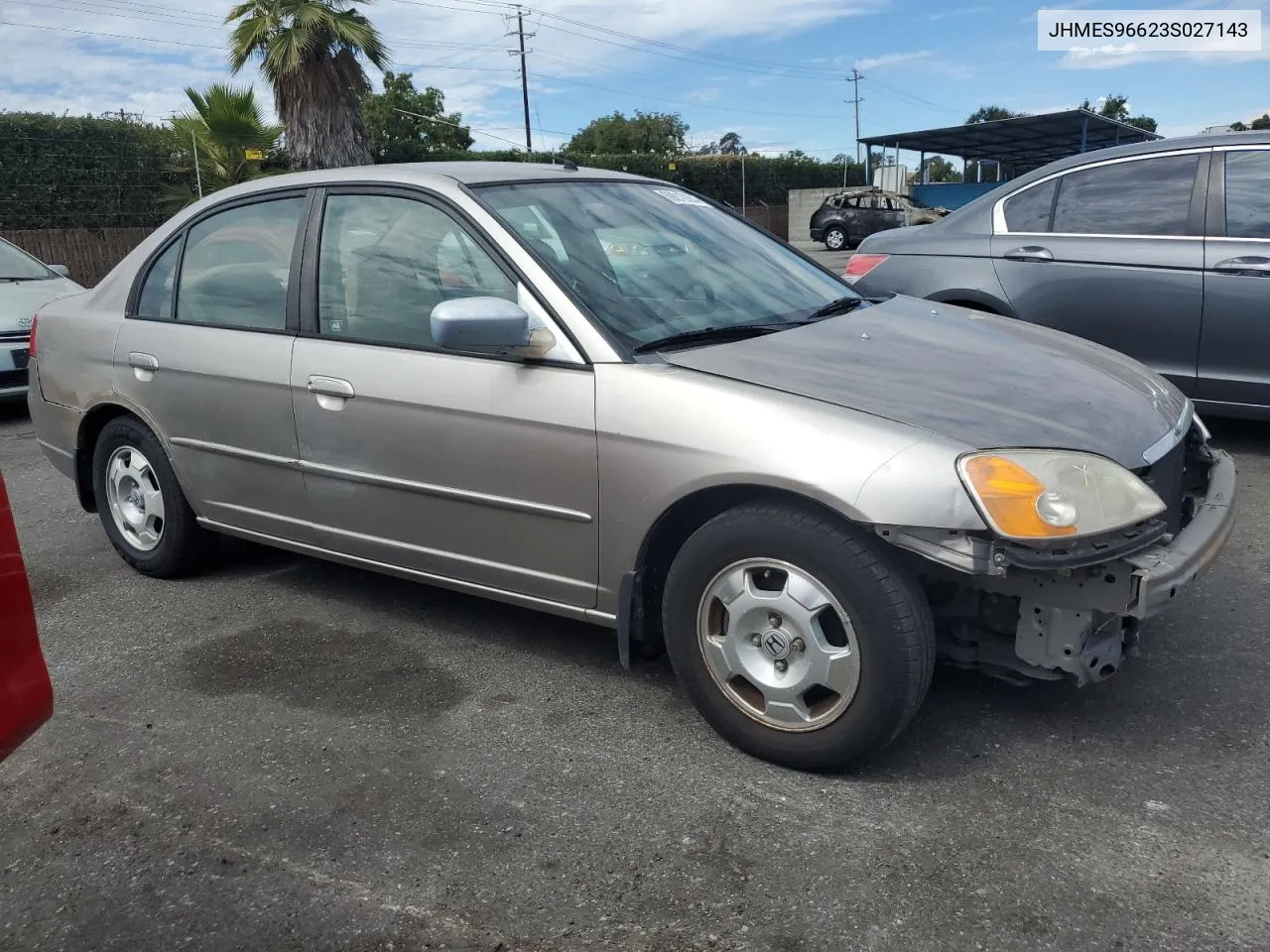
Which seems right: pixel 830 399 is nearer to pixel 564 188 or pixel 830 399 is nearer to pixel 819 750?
pixel 819 750

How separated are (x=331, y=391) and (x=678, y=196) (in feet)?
4.90

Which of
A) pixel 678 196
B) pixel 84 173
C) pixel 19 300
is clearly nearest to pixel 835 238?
pixel 84 173

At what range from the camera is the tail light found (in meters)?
6.53

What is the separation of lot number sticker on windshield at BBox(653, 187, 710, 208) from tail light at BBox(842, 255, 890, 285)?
252 centimetres

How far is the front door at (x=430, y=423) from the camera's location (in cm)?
312

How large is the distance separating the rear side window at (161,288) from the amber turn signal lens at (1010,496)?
3.18 metres

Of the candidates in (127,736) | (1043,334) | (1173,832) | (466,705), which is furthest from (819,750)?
(127,736)

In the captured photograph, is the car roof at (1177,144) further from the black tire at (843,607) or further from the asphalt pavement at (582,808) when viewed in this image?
the black tire at (843,607)

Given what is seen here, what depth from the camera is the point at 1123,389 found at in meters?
3.15

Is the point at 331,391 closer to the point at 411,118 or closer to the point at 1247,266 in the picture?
the point at 1247,266

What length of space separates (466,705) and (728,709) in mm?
866

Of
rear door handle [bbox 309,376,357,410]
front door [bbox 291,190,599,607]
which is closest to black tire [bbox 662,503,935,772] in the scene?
front door [bbox 291,190,599,607]

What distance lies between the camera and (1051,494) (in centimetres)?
251

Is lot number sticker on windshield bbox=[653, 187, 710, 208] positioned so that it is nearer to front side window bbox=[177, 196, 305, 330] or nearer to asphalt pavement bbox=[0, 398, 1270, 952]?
front side window bbox=[177, 196, 305, 330]
